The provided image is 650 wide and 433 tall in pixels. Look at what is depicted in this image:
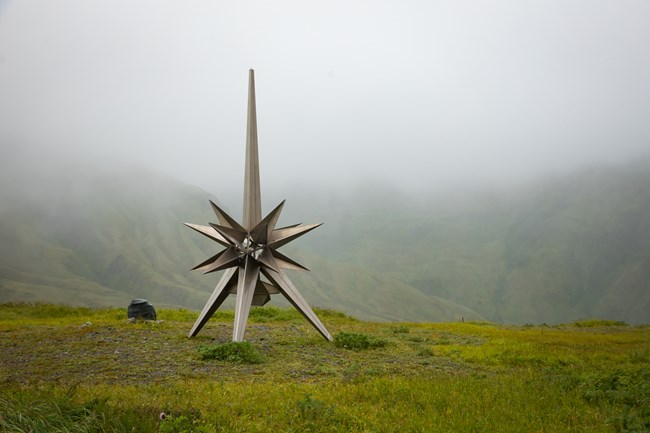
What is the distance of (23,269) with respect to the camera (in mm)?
183000

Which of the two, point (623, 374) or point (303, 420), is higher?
point (623, 374)

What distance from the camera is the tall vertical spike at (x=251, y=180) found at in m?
21.5

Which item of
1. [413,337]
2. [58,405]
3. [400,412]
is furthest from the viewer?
[413,337]

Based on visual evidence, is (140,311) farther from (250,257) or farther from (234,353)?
(234,353)

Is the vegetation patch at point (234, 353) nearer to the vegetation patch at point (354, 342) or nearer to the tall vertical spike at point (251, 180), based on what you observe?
the vegetation patch at point (354, 342)

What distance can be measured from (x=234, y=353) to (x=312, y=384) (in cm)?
483

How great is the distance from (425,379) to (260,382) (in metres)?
4.36

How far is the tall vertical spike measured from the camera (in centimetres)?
2147

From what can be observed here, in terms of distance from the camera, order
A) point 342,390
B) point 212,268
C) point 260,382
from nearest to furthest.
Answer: point 342,390 < point 260,382 < point 212,268

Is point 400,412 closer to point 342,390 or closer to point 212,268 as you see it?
point 342,390

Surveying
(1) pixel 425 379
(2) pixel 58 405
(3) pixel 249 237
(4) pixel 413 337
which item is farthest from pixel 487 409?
(4) pixel 413 337

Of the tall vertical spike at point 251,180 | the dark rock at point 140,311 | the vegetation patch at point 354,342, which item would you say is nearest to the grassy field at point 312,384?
the vegetation patch at point 354,342

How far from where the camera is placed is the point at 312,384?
1355 cm

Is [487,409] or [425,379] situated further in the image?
[425,379]
